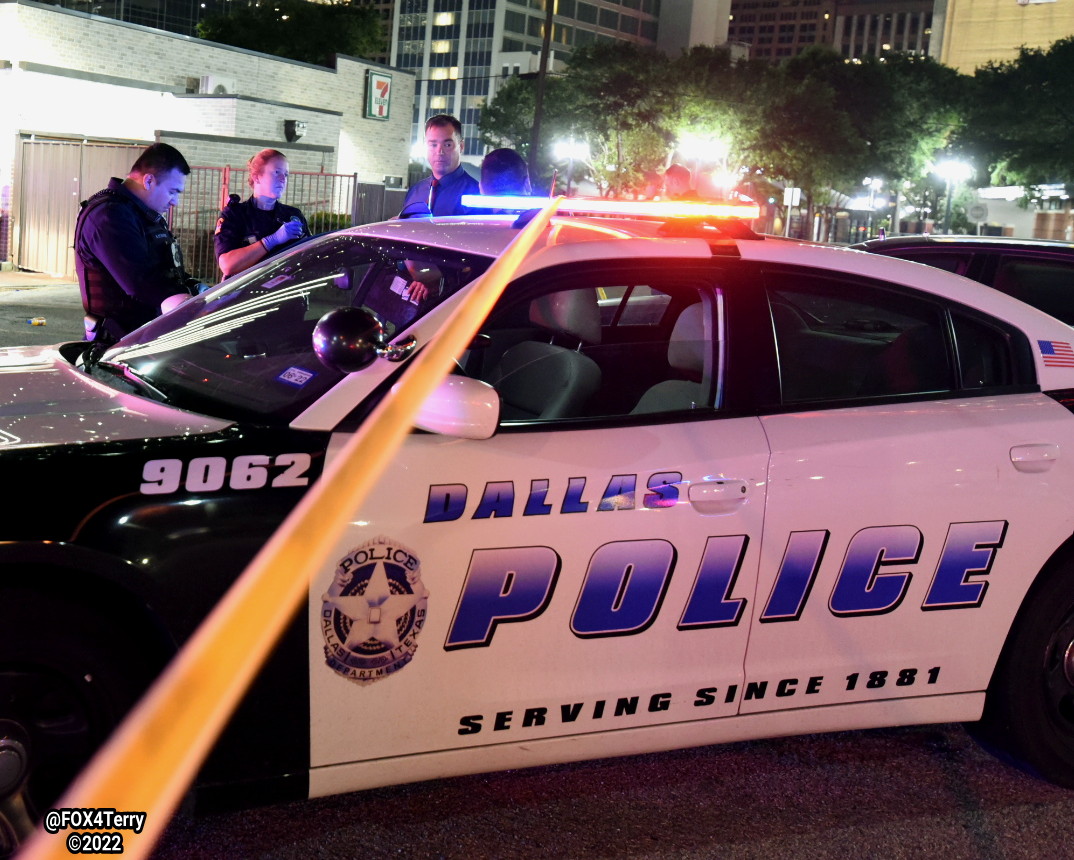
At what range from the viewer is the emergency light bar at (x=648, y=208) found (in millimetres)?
3893

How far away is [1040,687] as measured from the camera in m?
3.69

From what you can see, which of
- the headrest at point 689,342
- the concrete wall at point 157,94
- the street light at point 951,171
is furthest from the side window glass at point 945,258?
the street light at point 951,171

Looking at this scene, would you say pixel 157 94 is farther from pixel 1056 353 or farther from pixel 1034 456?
pixel 1034 456

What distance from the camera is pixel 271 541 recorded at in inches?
109

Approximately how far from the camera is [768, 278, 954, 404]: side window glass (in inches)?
139

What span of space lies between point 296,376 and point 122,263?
2.65 meters

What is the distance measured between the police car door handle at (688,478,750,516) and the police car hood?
47.1 inches

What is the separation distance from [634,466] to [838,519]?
2.01ft

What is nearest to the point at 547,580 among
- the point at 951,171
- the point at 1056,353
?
the point at 1056,353

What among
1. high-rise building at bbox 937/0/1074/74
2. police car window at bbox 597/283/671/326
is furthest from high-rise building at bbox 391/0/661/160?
police car window at bbox 597/283/671/326

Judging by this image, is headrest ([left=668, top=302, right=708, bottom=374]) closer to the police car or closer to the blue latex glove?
the police car

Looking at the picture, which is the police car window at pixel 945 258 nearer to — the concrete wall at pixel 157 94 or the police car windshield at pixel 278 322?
the police car windshield at pixel 278 322

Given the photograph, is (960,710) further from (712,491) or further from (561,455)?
(561,455)

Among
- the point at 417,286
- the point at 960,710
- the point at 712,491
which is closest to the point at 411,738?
the point at 712,491
